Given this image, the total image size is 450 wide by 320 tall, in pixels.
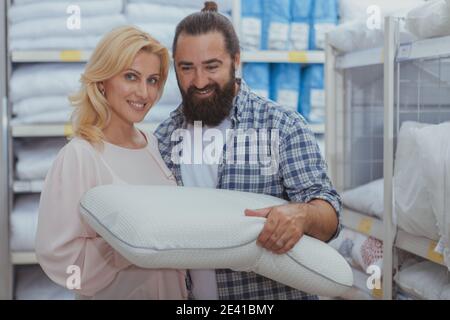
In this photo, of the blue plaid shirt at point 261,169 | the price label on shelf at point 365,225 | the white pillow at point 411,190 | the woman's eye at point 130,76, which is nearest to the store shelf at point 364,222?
the price label on shelf at point 365,225

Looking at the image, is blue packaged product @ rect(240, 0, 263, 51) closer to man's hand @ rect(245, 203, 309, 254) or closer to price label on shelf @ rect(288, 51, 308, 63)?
price label on shelf @ rect(288, 51, 308, 63)

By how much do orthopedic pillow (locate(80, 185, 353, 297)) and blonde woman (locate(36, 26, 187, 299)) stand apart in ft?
0.26

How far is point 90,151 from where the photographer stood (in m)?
1.44

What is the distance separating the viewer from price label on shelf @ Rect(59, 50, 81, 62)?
1637 mm

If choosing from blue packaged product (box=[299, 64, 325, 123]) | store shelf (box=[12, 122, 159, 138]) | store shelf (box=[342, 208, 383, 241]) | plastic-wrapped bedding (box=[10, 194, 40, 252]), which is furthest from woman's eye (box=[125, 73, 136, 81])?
store shelf (box=[342, 208, 383, 241])

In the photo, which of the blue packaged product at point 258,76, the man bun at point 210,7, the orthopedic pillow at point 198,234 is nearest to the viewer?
the orthopedic pillow at point 198,234

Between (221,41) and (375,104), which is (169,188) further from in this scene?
(375,104)

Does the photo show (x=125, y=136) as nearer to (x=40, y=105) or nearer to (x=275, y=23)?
(x=40, y=105)

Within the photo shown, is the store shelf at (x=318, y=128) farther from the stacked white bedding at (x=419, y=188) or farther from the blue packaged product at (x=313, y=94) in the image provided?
the stacked white bedding at (x=419, y=188)

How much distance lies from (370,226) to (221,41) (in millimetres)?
873

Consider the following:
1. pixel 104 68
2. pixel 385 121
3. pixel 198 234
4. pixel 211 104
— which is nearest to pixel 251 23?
pixel 211 104

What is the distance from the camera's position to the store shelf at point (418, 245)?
1.85m

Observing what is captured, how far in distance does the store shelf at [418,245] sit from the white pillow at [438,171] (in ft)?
0.36

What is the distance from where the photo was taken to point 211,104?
1505 millimetres
